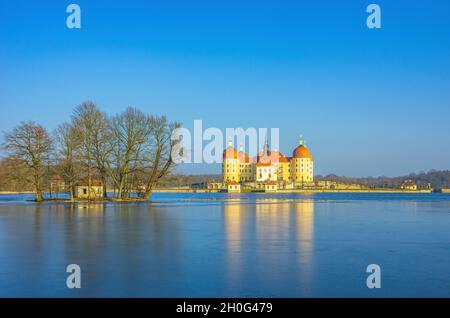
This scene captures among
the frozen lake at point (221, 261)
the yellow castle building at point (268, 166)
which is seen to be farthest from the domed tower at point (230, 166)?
the frozen lake at point (221, 261)

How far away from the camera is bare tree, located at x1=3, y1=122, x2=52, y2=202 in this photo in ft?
141

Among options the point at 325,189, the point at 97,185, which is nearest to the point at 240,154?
the point at 325,189

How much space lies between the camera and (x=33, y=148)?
143ft

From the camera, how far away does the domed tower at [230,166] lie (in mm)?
153800

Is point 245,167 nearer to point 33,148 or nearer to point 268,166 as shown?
point 268,166

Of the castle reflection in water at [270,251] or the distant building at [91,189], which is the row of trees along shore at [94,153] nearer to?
the distant building at [91,189]

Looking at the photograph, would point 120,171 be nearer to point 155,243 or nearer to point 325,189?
point 155,243

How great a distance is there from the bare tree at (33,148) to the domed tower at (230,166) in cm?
11017

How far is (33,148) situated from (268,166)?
362 ft

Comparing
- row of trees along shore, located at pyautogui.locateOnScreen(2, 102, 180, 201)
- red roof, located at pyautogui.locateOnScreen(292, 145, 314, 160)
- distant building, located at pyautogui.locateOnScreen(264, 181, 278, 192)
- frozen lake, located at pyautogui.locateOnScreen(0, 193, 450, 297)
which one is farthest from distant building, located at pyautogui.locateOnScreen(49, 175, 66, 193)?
red roof, located at pyautogui.locateOnScreen(292, 145, 314, 160)

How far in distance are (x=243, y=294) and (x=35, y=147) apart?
3917 cm

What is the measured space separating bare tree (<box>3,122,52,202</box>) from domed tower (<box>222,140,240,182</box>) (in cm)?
11017

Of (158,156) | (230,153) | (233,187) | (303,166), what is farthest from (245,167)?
(158,156)

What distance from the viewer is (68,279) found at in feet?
31.7
